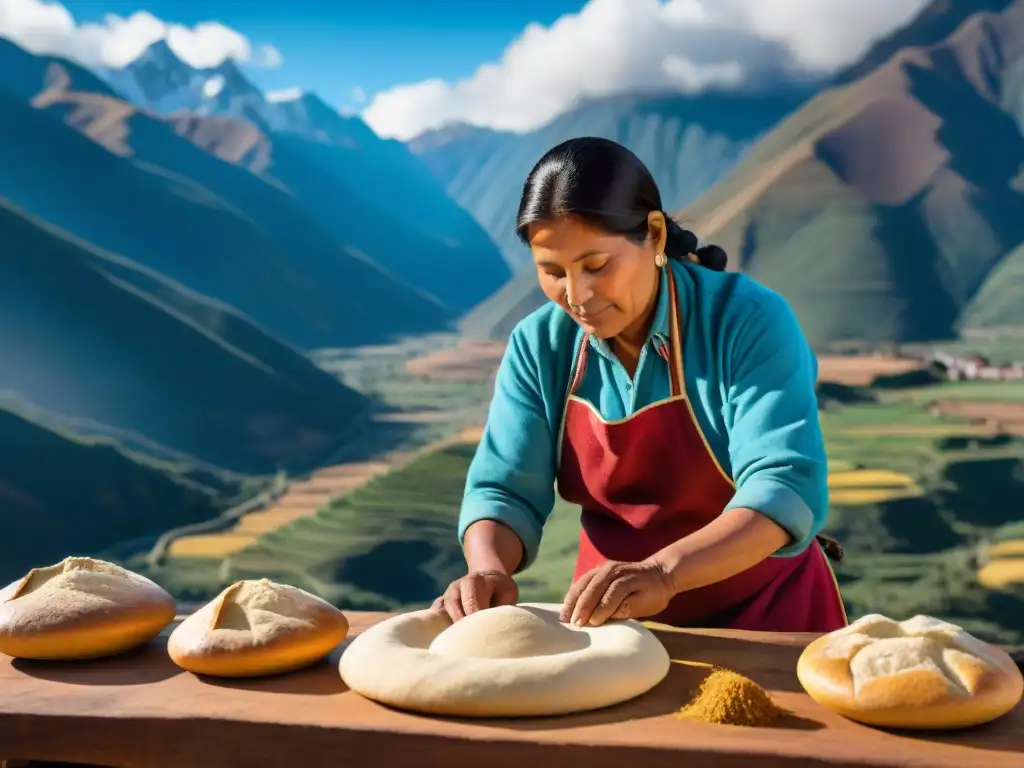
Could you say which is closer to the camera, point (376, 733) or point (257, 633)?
point (376, 733)

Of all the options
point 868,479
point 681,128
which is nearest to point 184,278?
point 681,128

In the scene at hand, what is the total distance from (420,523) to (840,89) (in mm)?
5503

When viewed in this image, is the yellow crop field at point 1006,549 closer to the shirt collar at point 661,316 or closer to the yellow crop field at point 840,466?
the yellow crop field at point 840,466

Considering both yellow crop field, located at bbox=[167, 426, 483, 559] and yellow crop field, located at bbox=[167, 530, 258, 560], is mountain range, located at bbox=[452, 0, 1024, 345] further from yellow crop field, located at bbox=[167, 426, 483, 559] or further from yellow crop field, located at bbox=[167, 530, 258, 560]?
yellow crop field, located at bbox=[167, 530, 258, 560]

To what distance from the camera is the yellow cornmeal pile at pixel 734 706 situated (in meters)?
1.17

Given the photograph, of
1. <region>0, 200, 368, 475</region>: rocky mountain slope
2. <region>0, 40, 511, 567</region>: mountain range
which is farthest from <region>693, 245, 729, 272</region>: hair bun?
<region>0, 200, 368, 475</region>: rocky mountain slope

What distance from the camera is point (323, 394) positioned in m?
7.66

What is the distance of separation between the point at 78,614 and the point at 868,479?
5373mm

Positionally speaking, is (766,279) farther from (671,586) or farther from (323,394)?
(671,586)

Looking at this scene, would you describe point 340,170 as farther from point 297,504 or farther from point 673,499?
point 673,499

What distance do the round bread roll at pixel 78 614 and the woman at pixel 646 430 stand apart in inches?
17.2

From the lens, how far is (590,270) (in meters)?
1.55

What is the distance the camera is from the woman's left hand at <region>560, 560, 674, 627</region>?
1.44 metres

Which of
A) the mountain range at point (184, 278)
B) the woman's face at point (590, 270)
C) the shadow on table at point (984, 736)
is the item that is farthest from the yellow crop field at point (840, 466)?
the shadow on table at point (984, 736)
